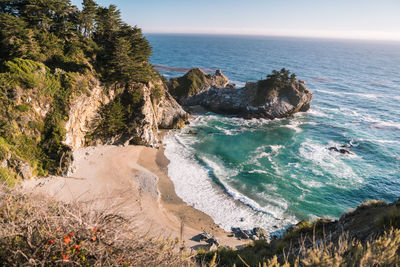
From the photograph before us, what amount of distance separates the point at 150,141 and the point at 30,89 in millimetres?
15573

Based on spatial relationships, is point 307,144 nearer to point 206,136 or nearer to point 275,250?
point 206,136

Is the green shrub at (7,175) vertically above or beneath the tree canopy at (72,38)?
beneath

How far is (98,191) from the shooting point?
21.8 meters

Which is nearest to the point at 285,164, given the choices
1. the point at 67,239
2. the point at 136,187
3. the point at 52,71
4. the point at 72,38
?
the point at 136,187

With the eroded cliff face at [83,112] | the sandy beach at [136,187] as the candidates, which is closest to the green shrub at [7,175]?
the sandy beach at [136,187]

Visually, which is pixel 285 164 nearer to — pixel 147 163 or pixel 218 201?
pixel 218 201

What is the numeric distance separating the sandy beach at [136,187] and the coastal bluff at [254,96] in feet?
85.7

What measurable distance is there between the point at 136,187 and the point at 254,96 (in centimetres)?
3558

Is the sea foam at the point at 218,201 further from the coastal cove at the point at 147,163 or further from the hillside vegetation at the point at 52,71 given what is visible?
the hillside vegetation at the point at 52,71

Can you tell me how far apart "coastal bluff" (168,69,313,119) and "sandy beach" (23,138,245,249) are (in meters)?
26.1

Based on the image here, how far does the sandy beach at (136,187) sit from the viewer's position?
63.5 ft

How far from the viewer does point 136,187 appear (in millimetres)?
23562

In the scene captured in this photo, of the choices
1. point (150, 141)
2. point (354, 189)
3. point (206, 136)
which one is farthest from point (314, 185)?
point (150, 141)

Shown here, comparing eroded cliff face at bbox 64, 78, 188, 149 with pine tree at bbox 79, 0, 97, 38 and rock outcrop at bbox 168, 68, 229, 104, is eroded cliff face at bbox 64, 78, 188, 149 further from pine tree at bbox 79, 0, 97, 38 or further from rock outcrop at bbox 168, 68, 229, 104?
rock outcrop at bbox 168, 68, 229, 104
